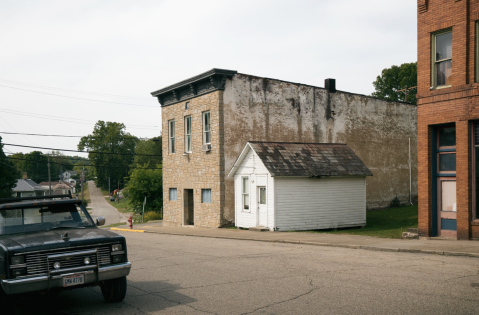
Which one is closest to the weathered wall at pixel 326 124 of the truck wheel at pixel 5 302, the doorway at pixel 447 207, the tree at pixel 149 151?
the doorway at pixel 447 207

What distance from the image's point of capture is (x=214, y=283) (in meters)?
8.39

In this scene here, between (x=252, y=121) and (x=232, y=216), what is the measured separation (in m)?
5.52

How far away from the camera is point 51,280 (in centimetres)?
620

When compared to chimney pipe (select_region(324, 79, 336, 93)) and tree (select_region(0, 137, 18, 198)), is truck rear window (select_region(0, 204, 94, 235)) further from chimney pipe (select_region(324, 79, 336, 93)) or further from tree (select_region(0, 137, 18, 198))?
tree (select_region(0, 137, 18, 198))

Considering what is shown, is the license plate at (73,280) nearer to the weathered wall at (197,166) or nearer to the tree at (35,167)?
the weathered wall at (197,166)

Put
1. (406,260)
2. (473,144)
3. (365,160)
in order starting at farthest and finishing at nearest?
1. (365,160)
2. (473,144)
3. (406,260)

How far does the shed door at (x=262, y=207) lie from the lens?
20900mm

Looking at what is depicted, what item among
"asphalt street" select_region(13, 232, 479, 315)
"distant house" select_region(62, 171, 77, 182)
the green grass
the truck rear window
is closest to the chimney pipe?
the green grass

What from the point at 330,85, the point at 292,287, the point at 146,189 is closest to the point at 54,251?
the point at 292,287

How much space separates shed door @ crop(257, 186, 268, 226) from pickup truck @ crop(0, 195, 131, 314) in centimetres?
1363

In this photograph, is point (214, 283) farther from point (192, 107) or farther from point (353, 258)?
point (192, 107)

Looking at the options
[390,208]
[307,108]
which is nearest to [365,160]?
[390,208]

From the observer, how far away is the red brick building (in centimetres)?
1401

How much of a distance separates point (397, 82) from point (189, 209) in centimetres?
4363
